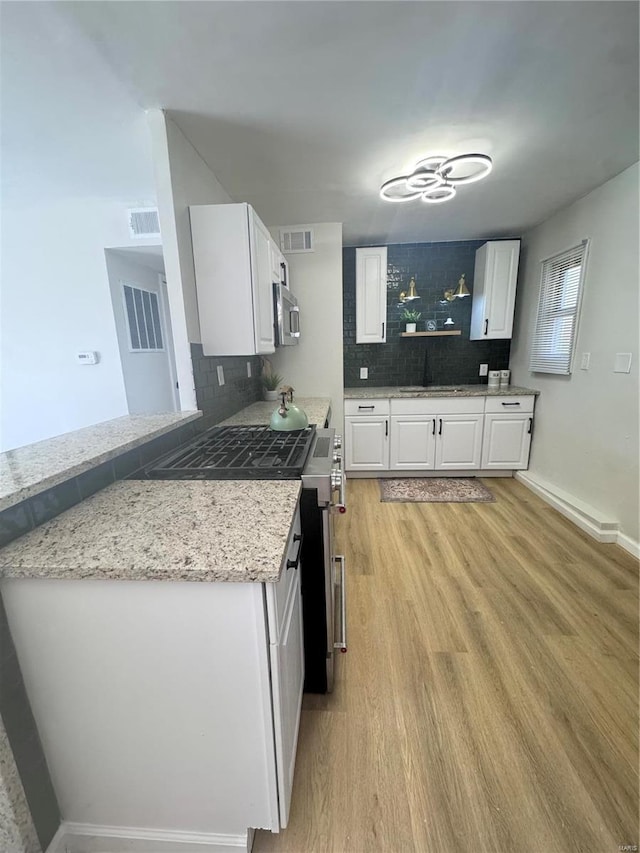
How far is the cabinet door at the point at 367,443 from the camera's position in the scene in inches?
128

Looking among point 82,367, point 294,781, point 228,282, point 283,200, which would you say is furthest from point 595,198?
point 82,367

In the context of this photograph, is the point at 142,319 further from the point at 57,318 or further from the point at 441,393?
the point at 441,393

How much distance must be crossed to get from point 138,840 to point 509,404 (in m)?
3.55

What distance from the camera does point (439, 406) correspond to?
10.4ft

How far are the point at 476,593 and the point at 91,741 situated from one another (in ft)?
5.82

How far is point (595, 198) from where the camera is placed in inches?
92.5

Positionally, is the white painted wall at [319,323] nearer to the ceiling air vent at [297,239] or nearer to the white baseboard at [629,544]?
the ceiling air vent at [297,239]

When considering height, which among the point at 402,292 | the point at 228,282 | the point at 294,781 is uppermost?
the point at 402,292

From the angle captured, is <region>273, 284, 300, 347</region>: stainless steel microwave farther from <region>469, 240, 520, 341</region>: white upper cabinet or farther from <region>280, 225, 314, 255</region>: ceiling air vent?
<region>469, 240, 520, 341</region>: white upper cabinet

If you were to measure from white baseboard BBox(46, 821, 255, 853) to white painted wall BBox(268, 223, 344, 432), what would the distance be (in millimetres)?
2637

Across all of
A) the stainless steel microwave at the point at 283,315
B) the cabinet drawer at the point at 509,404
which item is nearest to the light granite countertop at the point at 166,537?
A: the stainless steel microwave at the point at 283,315

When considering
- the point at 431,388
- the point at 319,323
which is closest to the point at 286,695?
the point at 319,323

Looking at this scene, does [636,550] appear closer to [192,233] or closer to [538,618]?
[538,618]

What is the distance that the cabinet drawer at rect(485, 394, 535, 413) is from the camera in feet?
10.3
